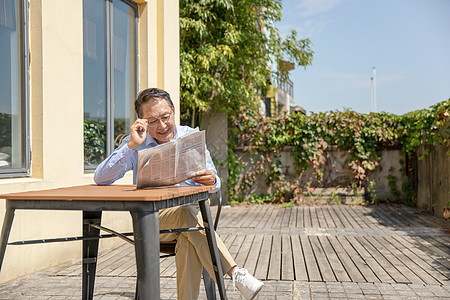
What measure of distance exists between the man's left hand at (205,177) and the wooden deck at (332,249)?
4.79 feet

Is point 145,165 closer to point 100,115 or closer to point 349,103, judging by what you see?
point 100,115

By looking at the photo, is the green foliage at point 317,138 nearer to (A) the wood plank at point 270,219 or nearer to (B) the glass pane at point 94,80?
(A) the wood plank at point 270,219

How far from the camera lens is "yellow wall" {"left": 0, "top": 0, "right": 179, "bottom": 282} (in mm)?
3506

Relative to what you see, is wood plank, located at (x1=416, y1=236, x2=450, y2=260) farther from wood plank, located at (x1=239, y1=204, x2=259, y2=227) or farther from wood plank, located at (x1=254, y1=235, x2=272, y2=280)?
wood plank, located at (x1=239, y1=204, x2=259, y2=227)

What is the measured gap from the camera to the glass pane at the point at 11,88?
137 inches

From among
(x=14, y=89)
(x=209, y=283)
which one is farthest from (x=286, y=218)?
(x=209, y=283)

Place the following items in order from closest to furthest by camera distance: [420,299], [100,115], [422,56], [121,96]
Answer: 1. [420,299]
2. [100,115]
3. [121,96]
4. [422,56]

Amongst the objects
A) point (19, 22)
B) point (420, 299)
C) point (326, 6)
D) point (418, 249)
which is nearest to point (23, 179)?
point (19, 22)

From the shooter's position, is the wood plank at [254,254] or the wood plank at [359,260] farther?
the wood plank at [254,254]

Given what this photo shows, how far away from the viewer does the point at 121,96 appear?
527cm

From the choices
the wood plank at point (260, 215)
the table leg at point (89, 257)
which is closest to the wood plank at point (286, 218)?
the wood plank at point (260, 215)

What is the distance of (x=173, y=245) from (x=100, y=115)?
2.90 meters

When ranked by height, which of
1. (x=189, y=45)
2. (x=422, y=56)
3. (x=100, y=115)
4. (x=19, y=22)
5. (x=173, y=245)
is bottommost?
(x=173, y=245)

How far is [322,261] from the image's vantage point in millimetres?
3992
